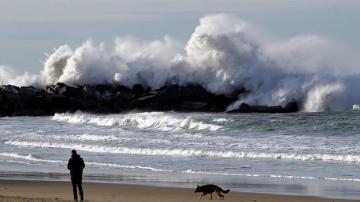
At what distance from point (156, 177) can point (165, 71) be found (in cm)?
3599

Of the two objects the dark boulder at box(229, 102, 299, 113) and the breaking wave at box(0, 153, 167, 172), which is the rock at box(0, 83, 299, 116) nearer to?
the dark boulder at box(229, 102, 299, 113)

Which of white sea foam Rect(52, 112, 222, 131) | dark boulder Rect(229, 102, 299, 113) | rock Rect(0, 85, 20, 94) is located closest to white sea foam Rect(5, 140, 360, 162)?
white sea foam Rect(52, 112, 222, 131)

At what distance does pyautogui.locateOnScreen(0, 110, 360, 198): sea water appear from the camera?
19.4 meters

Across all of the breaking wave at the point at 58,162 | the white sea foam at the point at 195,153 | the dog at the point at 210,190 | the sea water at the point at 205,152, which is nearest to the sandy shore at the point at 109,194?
the dog at the point at 210,190

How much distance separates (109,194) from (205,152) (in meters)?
8.23

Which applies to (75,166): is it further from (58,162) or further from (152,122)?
(152,122)

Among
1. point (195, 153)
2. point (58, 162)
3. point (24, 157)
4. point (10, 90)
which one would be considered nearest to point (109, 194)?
point (58, 162)

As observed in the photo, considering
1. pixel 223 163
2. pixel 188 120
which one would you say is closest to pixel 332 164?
pixel 223 163

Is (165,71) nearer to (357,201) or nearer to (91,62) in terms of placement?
(91,62)

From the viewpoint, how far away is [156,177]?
20328 mm

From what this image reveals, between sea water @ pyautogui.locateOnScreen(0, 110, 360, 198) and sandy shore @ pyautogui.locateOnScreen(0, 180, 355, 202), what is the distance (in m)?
0.78

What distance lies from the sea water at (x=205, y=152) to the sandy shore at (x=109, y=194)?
78 cm

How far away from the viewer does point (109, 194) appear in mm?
17516

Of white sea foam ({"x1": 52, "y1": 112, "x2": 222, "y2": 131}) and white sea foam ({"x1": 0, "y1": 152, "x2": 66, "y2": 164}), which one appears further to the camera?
white sea foam ({"x1": 52, "y1": 112, "x2": 222, "y2": 131})
